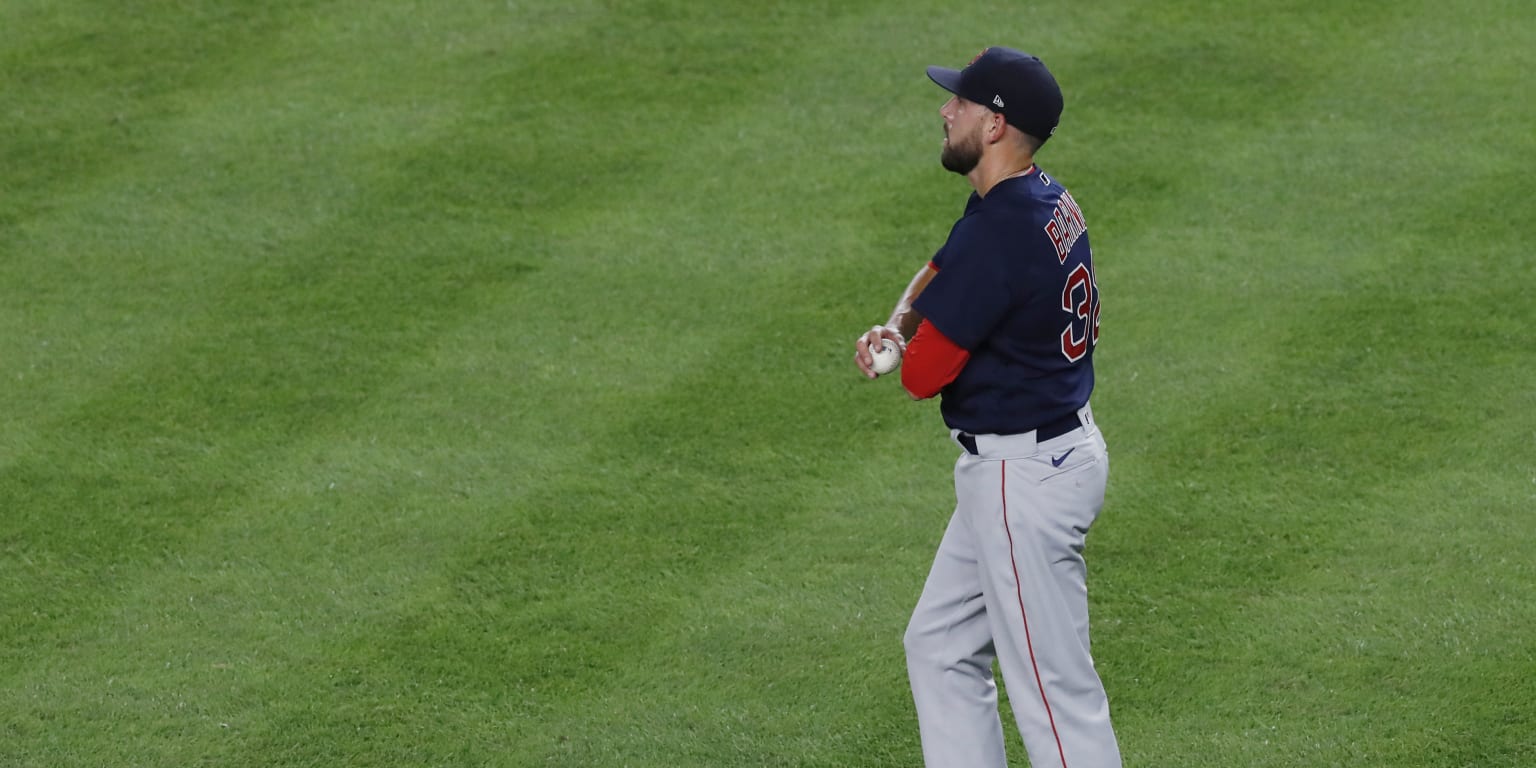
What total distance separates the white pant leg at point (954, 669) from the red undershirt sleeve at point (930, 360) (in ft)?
1.58

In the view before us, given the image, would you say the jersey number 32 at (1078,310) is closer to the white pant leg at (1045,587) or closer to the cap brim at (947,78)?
the white pant leg at (1045,587)

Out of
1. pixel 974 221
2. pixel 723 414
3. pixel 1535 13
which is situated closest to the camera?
pixel 974 221

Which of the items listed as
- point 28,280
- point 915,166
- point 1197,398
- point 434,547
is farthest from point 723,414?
point 28,280

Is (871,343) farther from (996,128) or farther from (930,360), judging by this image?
(996,128)

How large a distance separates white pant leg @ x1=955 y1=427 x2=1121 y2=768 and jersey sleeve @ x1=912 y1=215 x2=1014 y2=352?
370 millimetres

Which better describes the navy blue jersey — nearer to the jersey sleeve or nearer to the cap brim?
the jersey sleeve

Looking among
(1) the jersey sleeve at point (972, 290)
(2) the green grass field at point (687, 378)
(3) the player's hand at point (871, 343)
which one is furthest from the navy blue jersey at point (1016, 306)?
(2) the green grass field at point (687, 378)

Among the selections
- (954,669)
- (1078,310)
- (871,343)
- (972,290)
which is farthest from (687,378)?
(972,290)

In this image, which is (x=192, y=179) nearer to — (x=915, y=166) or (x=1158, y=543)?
(x=915, y=166)

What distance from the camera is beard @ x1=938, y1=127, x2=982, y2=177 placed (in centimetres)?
441

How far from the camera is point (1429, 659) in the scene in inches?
214

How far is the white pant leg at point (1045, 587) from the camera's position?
172 inches

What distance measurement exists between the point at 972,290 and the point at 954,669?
40.4 inches

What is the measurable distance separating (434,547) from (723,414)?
1298 mm
